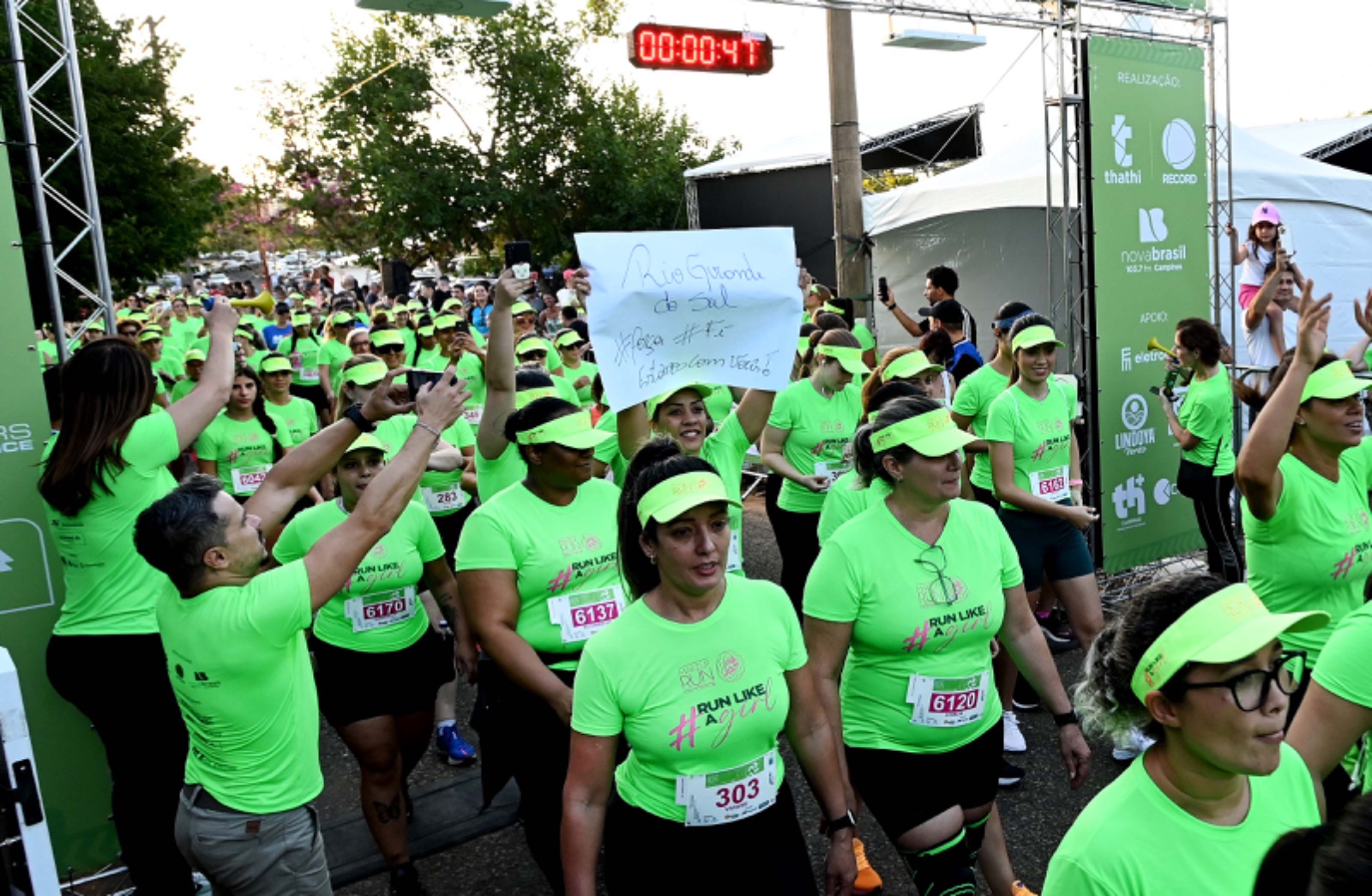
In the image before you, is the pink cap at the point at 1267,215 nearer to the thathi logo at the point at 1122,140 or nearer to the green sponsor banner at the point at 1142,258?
the green sponsor banner at the point at 1142,258

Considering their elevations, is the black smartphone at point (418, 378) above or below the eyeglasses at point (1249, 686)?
above

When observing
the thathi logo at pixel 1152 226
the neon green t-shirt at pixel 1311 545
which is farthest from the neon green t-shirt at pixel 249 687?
the thathi logo at pixel 1152 226

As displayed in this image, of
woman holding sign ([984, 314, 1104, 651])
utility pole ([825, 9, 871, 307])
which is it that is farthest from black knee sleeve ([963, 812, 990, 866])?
utility pole ([825, 9, 871, 307])

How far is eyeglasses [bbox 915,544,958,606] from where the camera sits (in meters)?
3.33

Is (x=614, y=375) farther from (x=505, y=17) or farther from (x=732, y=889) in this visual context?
(x=505, y=17)

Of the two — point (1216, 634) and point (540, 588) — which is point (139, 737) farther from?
point (1216, 634)

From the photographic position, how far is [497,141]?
29672mm

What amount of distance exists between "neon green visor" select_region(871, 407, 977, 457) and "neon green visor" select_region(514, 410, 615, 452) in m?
0.92

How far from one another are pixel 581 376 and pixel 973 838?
6150 mm

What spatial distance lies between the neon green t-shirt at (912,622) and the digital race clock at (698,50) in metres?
8.13

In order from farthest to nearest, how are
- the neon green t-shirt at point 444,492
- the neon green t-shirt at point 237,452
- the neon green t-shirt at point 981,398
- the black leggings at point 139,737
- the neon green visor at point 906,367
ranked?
1. the neon green t-shirt at point 237,452
2. the neon green t-shirt at point 444,492
3. the neon green t-shirt at point 981,398
4. the neon green visor at point 906,367
5. the black leggings at point 139,737

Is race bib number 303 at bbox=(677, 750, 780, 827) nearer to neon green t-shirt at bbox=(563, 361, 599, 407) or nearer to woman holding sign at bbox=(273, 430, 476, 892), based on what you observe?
woman holding sign at bbox=(273, 430, 476, 892)

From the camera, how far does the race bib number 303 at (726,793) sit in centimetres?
274

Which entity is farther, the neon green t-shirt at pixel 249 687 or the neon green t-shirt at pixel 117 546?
the neon green t-shirt at pixel 117 546
